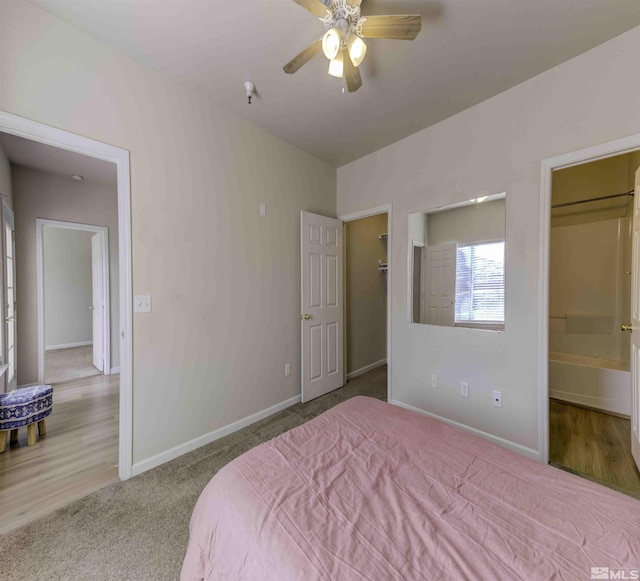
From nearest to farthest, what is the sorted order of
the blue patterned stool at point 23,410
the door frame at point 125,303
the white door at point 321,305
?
the door frame at point 125,303, the blue patterned stool at point 23,410, the white door at point 321,305

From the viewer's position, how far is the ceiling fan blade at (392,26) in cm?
126

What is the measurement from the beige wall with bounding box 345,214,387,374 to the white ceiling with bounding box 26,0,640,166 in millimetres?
1677

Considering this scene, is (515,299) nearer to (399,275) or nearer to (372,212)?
(399,275)

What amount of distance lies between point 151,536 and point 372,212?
3024 mm

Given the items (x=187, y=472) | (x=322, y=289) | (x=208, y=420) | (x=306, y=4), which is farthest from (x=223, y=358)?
(x=306, y=4)

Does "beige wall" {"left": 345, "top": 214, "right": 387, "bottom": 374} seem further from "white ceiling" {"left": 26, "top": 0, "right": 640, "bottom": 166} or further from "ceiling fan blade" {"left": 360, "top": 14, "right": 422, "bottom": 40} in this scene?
"ceiling fan blade" {"left": 360, "top": 14, "right": 422, "bottom": 40}

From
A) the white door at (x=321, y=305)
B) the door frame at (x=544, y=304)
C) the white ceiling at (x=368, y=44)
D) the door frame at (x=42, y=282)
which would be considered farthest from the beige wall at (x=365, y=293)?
the door frame at (x=42, y=282)

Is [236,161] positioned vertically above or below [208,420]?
above

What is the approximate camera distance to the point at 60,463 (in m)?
2.02

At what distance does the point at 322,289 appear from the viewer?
3162mm

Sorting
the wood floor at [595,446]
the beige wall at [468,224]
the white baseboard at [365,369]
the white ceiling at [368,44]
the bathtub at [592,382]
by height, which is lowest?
the wood floor at [595,446]

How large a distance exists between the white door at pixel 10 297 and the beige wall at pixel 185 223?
6.30 feet

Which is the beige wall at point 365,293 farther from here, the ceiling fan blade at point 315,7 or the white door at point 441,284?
the ceiling fan blade at point 315,7

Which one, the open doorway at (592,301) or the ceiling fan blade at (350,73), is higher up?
the ceiling fan blade at (350,73)
